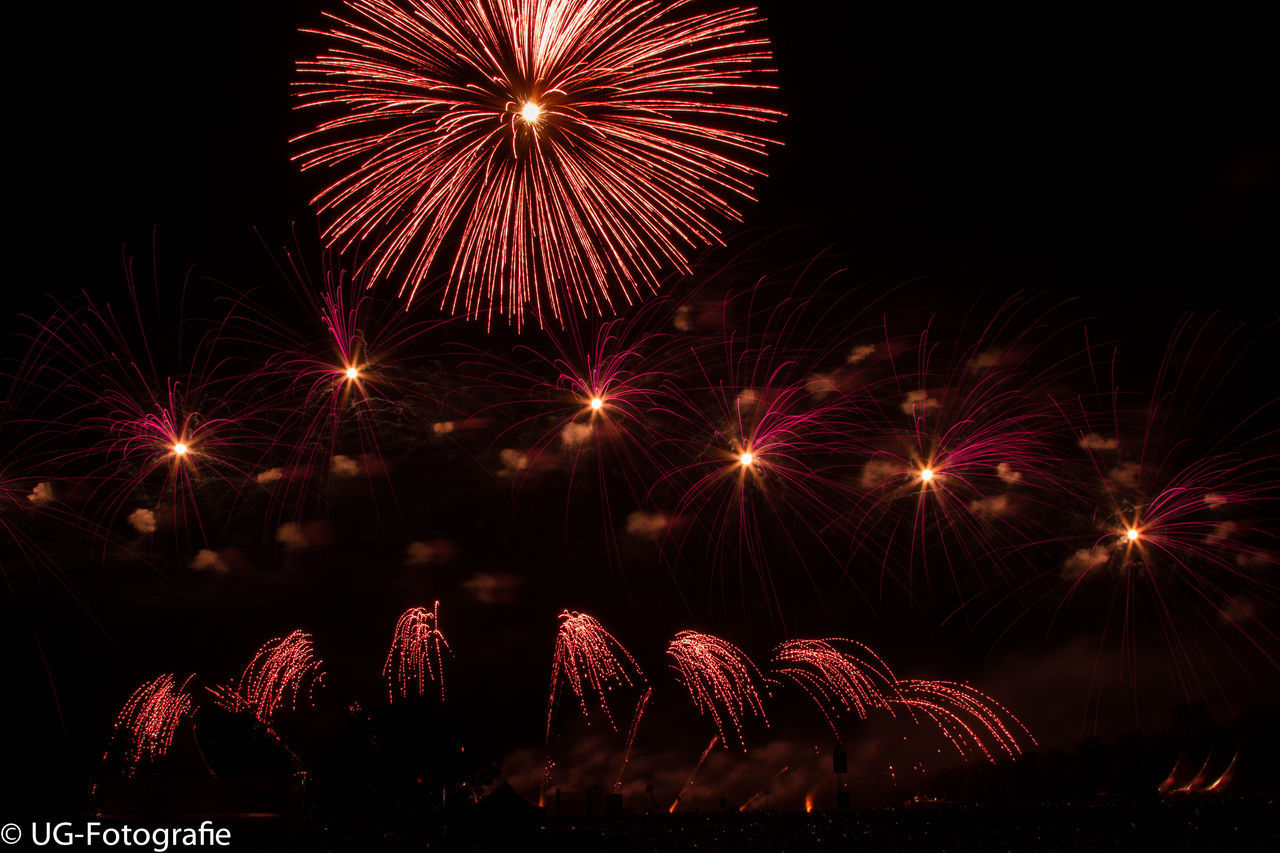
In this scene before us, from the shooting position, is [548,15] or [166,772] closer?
[548,15]

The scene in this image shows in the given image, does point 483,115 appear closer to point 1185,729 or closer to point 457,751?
point 457,751

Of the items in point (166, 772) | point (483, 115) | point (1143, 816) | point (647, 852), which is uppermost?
point (483, 115)

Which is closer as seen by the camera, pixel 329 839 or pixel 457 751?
pixel 329 839

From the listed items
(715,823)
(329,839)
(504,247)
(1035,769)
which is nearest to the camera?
(504,247)

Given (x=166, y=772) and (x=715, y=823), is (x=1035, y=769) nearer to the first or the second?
(x=715, y=823)

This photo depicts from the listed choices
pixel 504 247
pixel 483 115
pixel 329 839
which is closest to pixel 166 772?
pixel 329 839

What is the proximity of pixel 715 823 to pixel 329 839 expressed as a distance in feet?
42.9

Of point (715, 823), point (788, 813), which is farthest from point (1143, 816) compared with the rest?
point (715, 823)

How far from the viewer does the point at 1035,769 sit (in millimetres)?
74500

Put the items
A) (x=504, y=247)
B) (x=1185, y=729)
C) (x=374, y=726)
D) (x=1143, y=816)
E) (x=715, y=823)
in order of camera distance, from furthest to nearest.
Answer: (x=1185, y=729), (x=374, y=726), (x=715, y=823), (x=1143, y=816), (x=504, y=247)

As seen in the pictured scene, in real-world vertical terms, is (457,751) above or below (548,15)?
below

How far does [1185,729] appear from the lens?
2662 inches

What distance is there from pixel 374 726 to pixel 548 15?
2792cm

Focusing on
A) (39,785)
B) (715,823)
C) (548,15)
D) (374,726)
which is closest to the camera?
(548,15)
